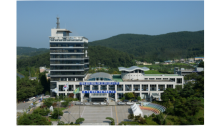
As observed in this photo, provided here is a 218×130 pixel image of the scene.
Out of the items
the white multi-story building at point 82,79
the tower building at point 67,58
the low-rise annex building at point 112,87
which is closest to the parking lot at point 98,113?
the low-rise annex building at point 112,87

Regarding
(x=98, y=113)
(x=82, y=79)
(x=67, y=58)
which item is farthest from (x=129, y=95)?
(x=67, y=58)

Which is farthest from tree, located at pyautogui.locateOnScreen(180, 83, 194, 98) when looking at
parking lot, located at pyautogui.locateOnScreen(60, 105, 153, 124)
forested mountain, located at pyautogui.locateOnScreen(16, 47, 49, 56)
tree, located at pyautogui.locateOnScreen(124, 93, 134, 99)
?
forested mountain, located at pyautogui.locateOnScreen(16, 47, 49, 56)

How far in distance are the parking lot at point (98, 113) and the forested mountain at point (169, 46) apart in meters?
25.3

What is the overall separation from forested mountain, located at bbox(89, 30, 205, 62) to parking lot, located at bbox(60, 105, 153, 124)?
82.9 feet

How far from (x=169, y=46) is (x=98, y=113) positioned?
62.0 meters

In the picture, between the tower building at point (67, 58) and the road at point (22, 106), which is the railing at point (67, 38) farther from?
the road at point (22, 106)

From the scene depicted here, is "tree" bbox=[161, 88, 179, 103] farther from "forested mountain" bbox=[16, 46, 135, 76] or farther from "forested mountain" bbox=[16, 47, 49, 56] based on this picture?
"forested mountain" bbox=[16, 47, 49, 56]

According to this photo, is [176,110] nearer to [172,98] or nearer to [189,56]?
[172,98]

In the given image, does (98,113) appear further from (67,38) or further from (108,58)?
(108,58)

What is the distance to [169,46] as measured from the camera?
74.8m

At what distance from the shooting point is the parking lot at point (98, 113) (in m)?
18.5
